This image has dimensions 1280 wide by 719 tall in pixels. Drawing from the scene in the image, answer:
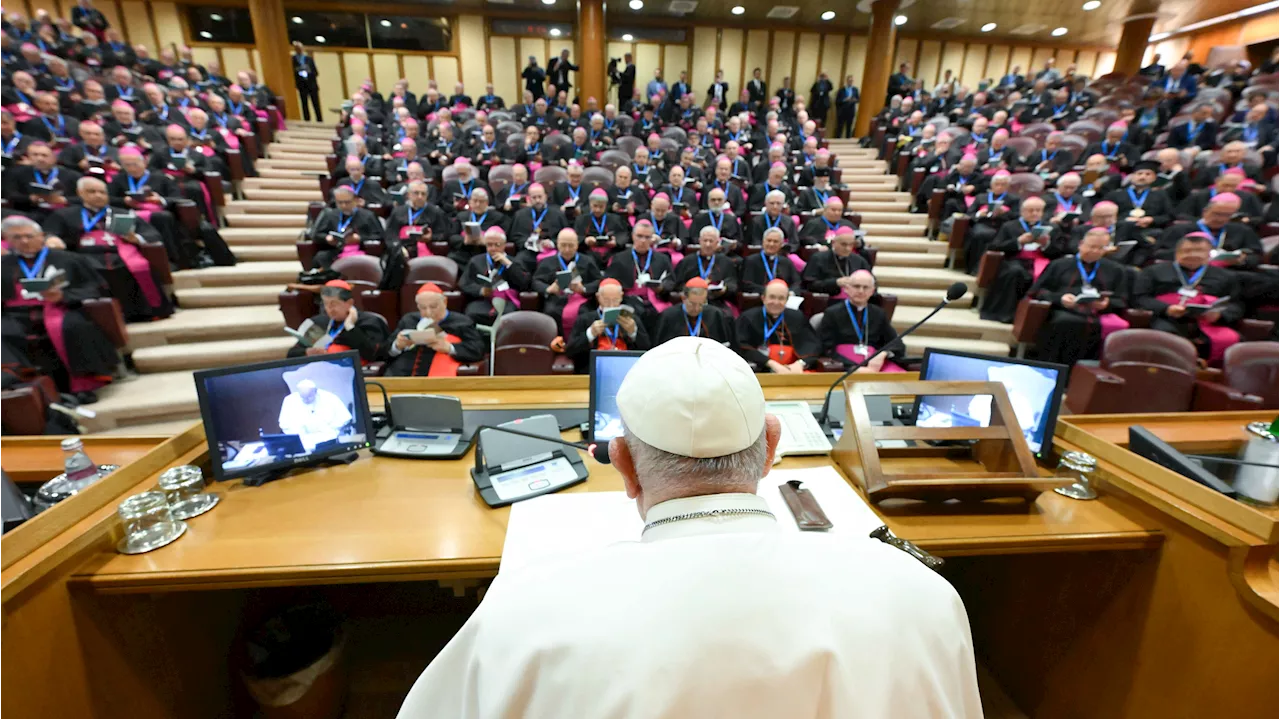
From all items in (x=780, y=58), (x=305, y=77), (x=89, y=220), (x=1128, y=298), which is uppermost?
(x=780, y=58)

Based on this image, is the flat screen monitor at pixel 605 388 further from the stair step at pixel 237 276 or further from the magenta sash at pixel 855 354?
the stair step at pixel 237 276

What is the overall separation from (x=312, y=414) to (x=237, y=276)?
547 cm

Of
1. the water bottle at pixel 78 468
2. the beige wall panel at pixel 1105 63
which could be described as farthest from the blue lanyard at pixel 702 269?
the beige wall panel at pixel 1105 63

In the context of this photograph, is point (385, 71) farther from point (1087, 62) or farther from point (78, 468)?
point (1087, 62)

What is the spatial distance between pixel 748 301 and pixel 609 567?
179 inches

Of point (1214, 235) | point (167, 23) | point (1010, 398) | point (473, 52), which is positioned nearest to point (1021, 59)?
point (1214, 235)

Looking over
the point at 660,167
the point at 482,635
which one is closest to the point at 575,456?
the point at 482,635

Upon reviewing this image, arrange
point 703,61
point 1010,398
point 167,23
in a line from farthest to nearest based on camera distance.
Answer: point 703,61, point 167,23, point 1010,398

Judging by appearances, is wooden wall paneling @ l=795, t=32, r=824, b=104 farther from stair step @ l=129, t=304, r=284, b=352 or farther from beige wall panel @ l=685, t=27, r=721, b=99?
stair step @ l=129, t=304, r=284, b=352

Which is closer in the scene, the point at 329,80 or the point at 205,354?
the point at 205,354

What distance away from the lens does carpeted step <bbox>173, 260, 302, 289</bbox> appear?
18.9 ft

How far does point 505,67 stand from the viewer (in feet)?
45.9

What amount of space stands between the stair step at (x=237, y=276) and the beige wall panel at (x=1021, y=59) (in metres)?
18.4

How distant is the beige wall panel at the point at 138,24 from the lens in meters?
12.0
